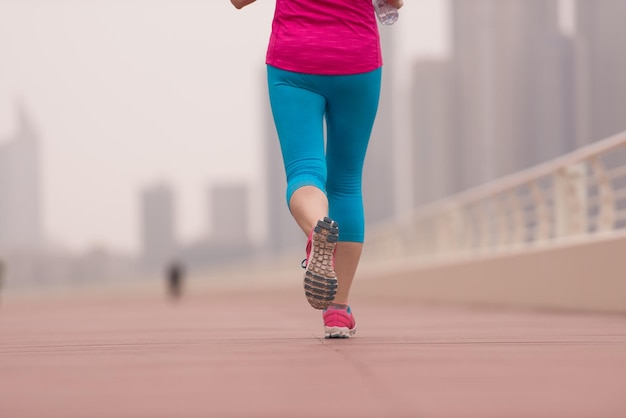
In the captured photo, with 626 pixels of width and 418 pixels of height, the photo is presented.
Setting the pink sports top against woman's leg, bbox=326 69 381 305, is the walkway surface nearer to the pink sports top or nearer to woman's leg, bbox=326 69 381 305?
woman's leg, bbox=326 69 381 305

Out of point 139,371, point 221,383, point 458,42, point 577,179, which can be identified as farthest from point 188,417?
point 458,42

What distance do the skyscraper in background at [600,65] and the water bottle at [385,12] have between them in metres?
9.41

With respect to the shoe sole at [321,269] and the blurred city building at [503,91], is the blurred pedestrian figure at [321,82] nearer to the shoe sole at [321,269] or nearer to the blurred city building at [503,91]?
the shoe sole at [321,269]

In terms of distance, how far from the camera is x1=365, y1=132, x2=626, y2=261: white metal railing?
612cm

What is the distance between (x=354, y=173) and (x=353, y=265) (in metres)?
0.33

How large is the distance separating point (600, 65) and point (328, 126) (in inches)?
434

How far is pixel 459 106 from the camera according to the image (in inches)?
2494

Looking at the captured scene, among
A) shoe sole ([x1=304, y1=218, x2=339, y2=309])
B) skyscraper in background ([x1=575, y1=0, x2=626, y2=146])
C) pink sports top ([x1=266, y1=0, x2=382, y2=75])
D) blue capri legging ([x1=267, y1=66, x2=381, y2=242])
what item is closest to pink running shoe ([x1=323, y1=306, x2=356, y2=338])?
blue capri legging ([x1=267, y1=66, x2=381, y2=242])

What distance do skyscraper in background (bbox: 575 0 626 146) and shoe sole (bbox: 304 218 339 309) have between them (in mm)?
10111

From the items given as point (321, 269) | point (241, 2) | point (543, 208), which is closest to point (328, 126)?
point (241, 2)

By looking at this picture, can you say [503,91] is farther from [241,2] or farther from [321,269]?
[321,269]

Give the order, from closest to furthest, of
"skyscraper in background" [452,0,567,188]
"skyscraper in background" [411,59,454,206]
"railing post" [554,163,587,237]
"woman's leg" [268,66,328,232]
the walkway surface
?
the walkway surface, "woman's leg" [268,66,328,232], "railing post" [554,163,587,237], "skyscraper in background" [452,0,567,188], "skyscraper in background" [411,59,454,206]

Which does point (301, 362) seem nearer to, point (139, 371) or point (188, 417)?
point (139, 371)

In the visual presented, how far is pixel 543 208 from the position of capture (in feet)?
24.4
